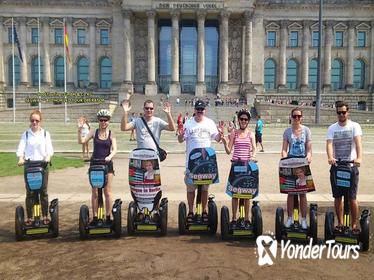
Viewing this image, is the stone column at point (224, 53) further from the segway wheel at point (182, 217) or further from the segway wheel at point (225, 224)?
the segway wheel at point (225, 224)

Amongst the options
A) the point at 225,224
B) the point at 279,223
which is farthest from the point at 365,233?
the point at 225,224

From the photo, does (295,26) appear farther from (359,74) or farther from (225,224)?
(225,224)

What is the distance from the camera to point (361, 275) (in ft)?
18.6

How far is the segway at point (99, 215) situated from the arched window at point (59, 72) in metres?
62.9

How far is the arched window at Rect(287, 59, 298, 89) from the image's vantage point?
6800 centimetres

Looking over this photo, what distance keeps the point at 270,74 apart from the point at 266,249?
209 ft

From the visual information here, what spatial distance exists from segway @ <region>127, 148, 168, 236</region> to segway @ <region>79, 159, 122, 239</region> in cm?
25

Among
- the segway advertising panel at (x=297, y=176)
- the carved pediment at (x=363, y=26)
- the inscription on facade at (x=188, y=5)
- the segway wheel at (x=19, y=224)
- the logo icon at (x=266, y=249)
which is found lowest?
the logo icon at (x=266, y=249)

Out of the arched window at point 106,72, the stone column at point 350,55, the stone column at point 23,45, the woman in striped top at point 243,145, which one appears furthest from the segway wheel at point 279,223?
the stone column at point 350,55

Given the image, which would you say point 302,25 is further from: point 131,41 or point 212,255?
point 212,255

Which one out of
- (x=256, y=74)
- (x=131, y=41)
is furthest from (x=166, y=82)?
(x=256, y=74)

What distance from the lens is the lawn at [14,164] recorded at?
1430 cm

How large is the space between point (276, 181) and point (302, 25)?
58808 millimetres

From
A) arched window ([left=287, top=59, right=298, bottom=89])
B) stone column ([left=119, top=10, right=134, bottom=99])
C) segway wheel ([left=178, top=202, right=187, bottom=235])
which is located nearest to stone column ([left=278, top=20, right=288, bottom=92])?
arched window ([left=287, top=59, right=298, bottom=89])
